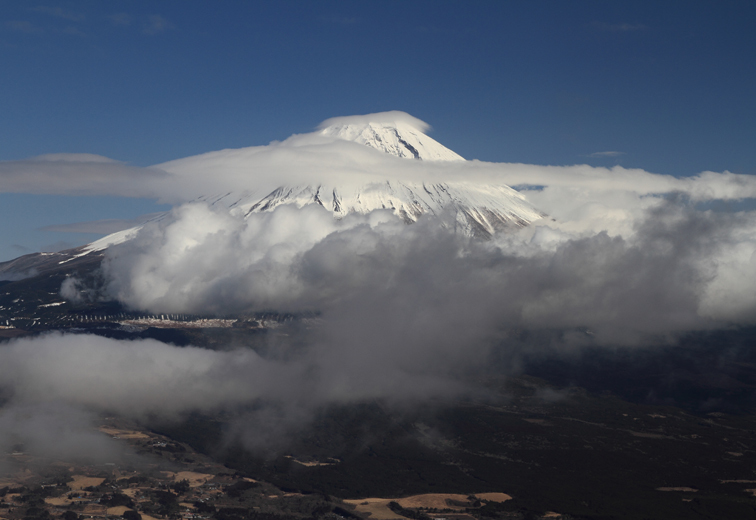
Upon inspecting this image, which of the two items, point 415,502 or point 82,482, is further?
point 82,482

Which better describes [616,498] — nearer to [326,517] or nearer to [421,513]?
[421,513]

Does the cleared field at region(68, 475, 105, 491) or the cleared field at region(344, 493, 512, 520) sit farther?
the cleared field at region(68, 475, 105, 491)

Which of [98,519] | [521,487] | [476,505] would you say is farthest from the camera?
[521,487]

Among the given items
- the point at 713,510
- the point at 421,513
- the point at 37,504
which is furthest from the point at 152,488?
the point at 713,510

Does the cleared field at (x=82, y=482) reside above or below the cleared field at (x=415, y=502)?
above

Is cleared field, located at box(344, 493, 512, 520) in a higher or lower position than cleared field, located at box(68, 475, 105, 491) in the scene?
lower

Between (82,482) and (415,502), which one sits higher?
(82,482)

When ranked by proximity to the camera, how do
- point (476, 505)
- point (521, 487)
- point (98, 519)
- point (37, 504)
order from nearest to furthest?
point (98, 519), point (37, 504), point (476, 505), point (521, 487)

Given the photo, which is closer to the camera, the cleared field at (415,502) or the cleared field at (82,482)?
the cleared field at (415,502)

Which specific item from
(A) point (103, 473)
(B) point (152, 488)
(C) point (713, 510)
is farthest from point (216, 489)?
(C) point (713, 510)

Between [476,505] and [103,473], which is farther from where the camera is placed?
[103,473]
